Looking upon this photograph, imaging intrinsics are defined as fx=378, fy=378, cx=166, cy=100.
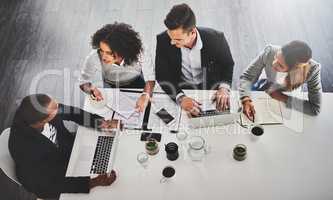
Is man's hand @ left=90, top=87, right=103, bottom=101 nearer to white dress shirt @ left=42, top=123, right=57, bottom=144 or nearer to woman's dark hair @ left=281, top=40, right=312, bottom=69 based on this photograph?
white dress shirt @ left=42, top=123, right=57, bottom=144

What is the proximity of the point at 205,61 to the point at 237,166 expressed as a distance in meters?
0.89

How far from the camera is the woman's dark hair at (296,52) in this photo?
7.48 ft

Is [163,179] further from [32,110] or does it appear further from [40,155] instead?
[32,110]

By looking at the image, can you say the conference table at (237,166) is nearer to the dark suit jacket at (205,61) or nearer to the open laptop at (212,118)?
the open laptop at (212,118)

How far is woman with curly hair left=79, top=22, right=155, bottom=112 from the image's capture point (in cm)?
247

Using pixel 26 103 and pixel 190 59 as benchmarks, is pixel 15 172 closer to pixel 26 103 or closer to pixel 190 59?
pixel 26 103

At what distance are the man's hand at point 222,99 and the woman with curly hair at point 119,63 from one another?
1.44 ft

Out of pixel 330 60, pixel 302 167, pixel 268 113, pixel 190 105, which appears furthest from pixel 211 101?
pixel 330 60

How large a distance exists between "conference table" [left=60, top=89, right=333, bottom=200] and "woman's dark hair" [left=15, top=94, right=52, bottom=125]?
280 millimetres

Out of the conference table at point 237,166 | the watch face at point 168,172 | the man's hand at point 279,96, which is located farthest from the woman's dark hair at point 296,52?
the watch face at point 168,172

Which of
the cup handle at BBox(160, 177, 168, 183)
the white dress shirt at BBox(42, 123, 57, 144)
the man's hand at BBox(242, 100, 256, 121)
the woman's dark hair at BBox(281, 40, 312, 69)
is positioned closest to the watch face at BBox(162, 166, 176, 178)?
the cup handle at BBox(160, 177, 168, 183)

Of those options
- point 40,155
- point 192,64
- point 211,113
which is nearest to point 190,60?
point 192,64

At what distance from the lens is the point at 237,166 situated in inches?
83.0

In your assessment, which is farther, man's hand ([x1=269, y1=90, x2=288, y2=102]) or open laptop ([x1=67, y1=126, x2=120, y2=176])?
man's hand ([x1=269, y1=90, x2=288, y2=102])
